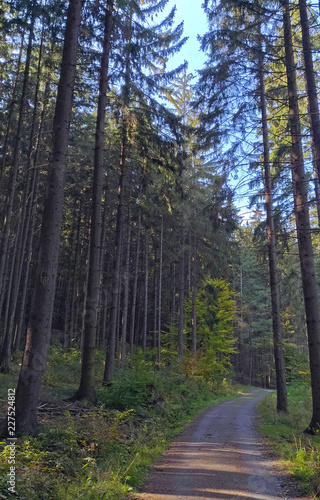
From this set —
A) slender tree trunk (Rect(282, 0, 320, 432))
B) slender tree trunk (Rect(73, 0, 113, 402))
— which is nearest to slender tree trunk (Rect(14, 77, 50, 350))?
slender tree trunk (Rect(73, 0, 113, 402))

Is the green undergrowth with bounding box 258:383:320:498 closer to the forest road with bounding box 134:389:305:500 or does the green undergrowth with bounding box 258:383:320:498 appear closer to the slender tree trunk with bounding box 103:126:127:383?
the forest road with bounding box 134:389:305:500

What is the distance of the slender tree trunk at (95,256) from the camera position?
9.77m

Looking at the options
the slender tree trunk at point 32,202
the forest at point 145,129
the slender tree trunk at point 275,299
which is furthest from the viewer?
the slender tree trunk at point 32,202

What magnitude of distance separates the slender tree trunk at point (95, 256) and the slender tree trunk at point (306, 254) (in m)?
5.96

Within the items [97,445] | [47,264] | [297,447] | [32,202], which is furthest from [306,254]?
[32,202]

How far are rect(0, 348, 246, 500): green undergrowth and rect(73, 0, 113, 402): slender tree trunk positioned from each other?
0.94 m

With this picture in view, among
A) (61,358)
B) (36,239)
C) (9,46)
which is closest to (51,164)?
(9,46)

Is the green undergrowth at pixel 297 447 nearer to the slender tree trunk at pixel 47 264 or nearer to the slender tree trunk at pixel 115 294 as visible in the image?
the slender tree trunk at pixel 47 264

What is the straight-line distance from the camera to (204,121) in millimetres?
12039

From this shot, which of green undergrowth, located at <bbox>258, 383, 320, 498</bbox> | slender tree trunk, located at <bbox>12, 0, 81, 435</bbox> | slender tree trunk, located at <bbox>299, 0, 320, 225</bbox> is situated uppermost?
slender tree trunk, located at <bbox>299, 0, 320, 225</bbox>

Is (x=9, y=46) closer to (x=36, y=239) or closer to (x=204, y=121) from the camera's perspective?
(x=204, y=121)

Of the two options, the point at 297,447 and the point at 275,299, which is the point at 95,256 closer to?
the point at 297,447

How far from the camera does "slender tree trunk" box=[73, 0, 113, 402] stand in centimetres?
977

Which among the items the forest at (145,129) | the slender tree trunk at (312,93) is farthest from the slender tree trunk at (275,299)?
the slender tree trunk at (312,93)
